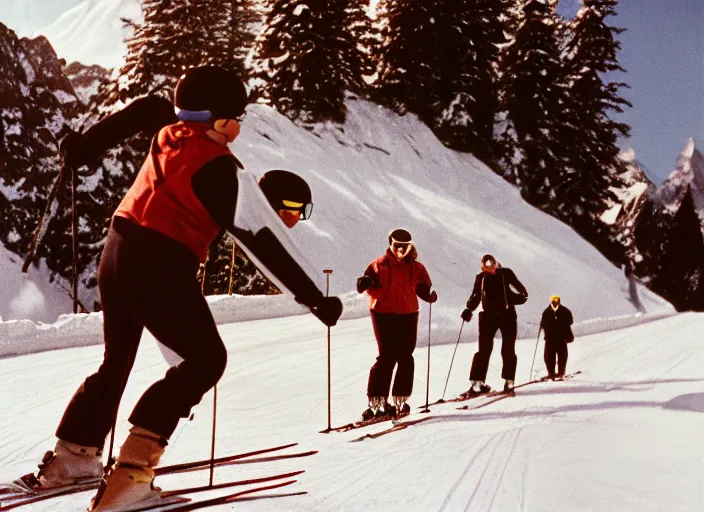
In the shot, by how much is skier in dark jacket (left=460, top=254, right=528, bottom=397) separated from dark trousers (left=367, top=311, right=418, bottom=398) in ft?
4.41

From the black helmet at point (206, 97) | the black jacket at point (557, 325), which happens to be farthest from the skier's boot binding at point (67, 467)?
the black jacket at point (557, 325)

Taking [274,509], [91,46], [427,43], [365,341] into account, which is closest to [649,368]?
[365,341]

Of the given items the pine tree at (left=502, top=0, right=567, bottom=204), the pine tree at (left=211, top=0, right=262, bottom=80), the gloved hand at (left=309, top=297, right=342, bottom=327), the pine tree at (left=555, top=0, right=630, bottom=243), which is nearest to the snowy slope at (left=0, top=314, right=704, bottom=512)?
the gloved hand at (left=309, top=297, right=342, bottom=327)

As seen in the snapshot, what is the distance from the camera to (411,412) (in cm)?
521

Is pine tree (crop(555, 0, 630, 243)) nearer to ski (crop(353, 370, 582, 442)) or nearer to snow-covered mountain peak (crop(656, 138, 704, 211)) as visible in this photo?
snow-covered mountain peak (crop(656, 138, 704, 211))

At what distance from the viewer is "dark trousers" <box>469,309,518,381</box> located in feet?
20.2

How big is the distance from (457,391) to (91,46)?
7.93m

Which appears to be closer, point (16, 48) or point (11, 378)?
point (11, 378)

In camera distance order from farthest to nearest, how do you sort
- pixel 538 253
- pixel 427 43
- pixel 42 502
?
pixel 427 43 → pixel 538 253 → pixel 42 502

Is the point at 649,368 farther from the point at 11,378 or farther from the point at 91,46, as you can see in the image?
A: the point at 91,46

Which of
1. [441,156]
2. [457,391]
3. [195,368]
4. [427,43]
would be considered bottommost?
[457,391]

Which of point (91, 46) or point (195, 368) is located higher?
point (91, 46)

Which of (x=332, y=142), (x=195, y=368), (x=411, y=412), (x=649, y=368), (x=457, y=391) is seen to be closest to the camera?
(x=195, y=368)

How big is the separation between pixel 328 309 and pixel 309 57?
41.2 ft
